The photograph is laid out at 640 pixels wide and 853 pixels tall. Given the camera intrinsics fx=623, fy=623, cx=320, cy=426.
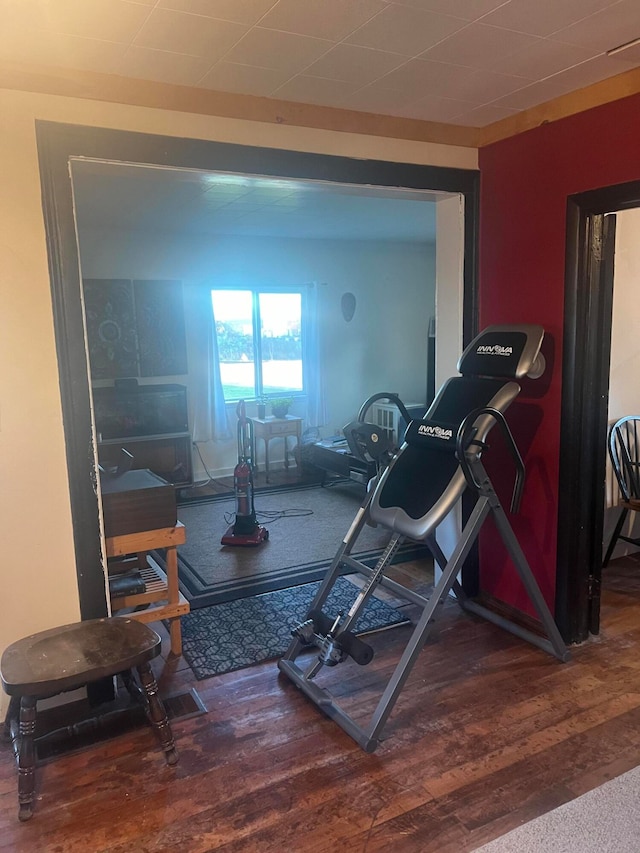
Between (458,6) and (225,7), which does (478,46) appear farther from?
(225,7)

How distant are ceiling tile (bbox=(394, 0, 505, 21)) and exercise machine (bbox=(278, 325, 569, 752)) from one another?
1173 millimetres

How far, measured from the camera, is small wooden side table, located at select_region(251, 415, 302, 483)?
621cm

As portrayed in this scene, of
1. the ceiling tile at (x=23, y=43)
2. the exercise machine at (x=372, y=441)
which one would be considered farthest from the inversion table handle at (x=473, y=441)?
the ceiling tile at (x=23, y=43)

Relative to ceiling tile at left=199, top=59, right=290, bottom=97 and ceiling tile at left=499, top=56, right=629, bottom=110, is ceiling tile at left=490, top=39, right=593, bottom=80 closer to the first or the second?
ceiling tile at left=499, top=56, right=629, bottom=110

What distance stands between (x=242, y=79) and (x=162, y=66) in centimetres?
30

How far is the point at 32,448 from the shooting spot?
227 centimetres

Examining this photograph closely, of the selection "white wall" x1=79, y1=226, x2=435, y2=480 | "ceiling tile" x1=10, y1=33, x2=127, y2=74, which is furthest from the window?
"ceiling tile" x1=10, y1=33, x2=127, y2=74

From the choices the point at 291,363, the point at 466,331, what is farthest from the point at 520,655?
the point at 291,363

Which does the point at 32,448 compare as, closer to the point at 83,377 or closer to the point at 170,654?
the point at 83,377

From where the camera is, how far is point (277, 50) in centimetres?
202

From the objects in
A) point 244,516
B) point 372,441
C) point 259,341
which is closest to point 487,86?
point 372,441

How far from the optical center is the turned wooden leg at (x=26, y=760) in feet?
6.44

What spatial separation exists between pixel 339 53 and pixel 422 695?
2.41m

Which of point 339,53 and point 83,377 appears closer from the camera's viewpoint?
point 339,53
